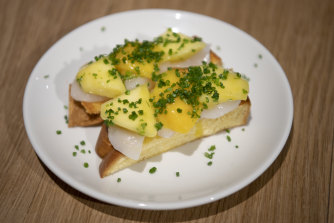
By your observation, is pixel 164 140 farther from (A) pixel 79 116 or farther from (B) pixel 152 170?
(A) pixel 79 116

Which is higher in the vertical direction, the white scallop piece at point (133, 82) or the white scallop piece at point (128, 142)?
the white scallop piece at point (133, 82)

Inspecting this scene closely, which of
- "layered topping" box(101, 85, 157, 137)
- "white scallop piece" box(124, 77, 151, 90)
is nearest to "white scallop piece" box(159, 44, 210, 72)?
"white scallop piece" box(124, 77, 151, 90)

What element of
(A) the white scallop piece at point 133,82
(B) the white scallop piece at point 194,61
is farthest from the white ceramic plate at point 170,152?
(A) the white scallop piece at point 133,82

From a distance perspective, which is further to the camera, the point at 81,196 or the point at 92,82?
the point at 92,82

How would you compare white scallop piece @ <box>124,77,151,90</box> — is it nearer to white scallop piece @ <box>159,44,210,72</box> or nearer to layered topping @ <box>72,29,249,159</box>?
layered topping @ <box>72,29,249,159</box>

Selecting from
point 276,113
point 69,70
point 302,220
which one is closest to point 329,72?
point 276,113

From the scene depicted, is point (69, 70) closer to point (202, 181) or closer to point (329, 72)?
point (202, 181)

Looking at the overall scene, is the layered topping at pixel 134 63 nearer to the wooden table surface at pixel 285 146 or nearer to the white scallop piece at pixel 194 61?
the white scallop piece at pixel 194 61
